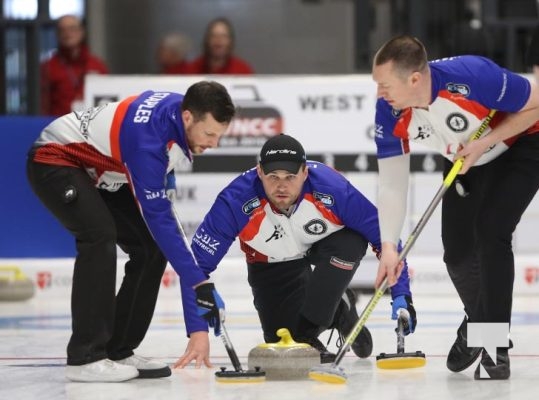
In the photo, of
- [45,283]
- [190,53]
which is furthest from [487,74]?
[190,53]

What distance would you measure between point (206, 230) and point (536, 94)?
1.30 metres

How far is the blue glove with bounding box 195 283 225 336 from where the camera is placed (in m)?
4.59

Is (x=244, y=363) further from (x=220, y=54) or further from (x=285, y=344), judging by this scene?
(x=220, y=54)

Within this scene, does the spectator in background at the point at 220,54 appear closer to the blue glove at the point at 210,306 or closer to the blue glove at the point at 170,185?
the blue glove at the point at 170,185

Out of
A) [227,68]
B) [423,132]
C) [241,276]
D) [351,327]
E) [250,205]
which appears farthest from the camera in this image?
[227,68]

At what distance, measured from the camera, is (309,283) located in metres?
5.20

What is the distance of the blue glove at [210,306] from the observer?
4586 millimetres

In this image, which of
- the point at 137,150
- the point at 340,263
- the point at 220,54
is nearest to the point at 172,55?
the point at 220,54

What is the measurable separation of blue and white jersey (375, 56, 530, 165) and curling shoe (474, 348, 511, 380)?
68 cm

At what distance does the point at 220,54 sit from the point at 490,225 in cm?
410

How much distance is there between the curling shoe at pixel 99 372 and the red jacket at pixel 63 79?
402cm

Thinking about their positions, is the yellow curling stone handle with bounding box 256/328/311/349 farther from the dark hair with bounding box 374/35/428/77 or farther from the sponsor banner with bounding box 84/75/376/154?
the sponsor banner with bounding box 84/75/376/154

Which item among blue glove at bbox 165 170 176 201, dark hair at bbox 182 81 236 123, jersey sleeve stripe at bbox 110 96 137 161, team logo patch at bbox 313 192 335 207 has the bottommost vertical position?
team logo patch at bbox 313 192 335 207

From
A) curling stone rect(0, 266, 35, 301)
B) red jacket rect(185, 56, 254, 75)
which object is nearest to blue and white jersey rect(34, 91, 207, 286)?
curling stone rect(0, 266, 35, 301)
